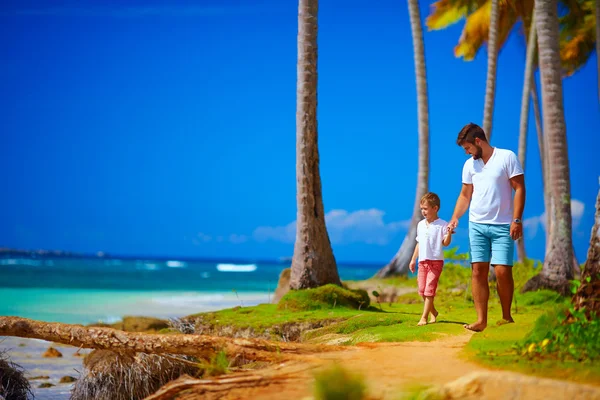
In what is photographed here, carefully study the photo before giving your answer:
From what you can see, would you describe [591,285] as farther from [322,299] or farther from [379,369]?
[322,299]

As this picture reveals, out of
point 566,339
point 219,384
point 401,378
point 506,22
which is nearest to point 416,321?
point 566,339

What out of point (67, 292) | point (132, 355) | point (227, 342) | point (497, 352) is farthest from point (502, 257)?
point (67, 292)

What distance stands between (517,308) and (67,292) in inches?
1189

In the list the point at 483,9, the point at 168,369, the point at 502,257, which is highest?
the point at 483,9

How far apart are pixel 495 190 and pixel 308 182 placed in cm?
493

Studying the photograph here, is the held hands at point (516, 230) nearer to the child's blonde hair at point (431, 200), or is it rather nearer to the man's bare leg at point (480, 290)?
the man's bare leg at point (480, 290)

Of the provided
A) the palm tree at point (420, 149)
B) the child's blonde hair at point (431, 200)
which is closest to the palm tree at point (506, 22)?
the palm tree at point (420, 149)

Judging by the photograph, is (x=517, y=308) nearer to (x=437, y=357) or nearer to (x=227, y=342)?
(x=437, y=357)

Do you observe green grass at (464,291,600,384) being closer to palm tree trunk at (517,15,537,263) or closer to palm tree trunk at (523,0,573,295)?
palm tree trunk at (523,0,573,295)

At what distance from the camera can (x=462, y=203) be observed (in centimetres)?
736

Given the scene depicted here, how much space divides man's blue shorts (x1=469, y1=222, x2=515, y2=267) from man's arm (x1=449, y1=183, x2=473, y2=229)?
0.27 metres

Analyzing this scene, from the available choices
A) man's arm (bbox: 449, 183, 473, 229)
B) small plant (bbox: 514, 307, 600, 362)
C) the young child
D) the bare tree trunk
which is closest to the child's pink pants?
the young child

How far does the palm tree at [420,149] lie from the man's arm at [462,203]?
1019cm

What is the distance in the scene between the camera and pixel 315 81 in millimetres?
11680
